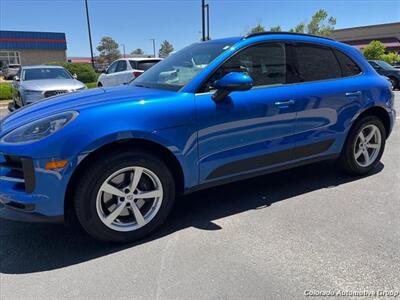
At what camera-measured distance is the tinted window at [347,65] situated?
418 centimetres

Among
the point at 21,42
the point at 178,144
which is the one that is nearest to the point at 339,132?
the point at 178,144

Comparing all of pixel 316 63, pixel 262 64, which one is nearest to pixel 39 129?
pixel 262 64

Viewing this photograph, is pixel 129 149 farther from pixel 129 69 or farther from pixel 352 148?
pixel 129 69

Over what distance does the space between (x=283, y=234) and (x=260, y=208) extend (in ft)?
1.85

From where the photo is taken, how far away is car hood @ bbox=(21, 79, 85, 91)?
9.18m

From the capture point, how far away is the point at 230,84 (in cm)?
311

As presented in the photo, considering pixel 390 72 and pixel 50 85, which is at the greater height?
pixel 50 85

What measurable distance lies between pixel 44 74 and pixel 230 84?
9.06 meters

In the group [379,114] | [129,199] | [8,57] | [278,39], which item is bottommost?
[129,199]

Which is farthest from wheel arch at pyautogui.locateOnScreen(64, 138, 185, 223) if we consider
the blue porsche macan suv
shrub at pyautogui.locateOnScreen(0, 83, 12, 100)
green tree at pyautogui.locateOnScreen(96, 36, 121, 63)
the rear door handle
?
green tree at pyautogui.locateOnScreen(96, 36, 121, 63)

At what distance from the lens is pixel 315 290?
2414 millimetres

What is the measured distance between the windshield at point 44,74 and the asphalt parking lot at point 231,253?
799 cm

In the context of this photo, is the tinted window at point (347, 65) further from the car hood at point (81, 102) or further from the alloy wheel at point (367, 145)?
the car hood at point (81, 102)

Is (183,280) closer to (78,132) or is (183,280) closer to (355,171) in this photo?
(78,132)
